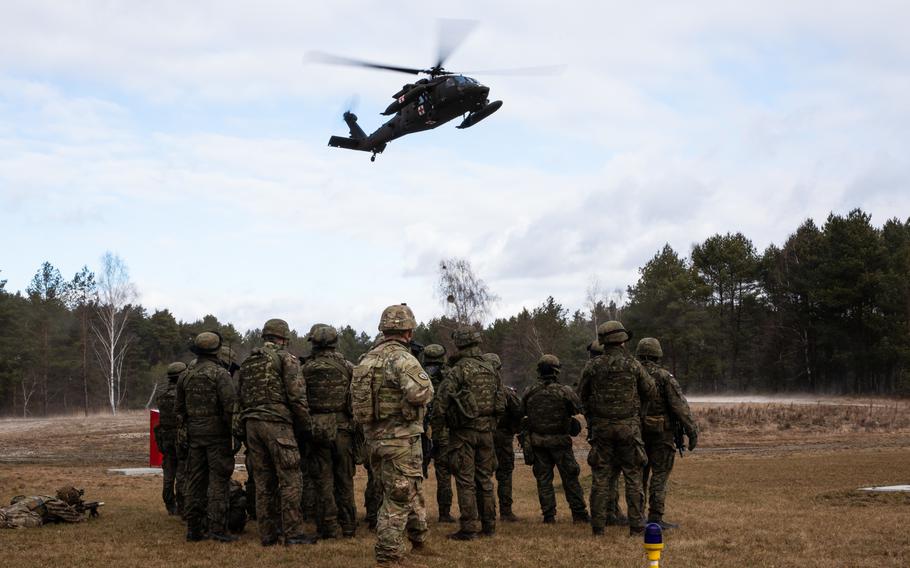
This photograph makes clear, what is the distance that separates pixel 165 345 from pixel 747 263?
53.7 meters

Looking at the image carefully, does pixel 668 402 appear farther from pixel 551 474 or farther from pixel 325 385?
pixel 325 385

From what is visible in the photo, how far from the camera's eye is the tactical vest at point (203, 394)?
10.6 m

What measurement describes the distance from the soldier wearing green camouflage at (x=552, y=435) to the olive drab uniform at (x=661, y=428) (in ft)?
3.57

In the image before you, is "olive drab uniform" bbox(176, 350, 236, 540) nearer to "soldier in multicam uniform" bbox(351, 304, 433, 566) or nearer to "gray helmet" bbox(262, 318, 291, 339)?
"gray helmet" bbox(262, 318, 291, 339)

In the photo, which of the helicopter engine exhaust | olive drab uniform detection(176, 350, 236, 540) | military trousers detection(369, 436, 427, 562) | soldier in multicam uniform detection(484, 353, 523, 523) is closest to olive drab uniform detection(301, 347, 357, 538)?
olive drab uniform detection(176, 350, 236, 540)

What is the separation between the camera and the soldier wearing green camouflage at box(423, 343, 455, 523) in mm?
10867

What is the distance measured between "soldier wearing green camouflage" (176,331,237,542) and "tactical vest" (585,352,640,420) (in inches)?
176

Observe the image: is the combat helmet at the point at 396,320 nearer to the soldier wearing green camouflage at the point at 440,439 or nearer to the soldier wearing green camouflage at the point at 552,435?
the soldier wearing green camouflage at the point at 440,439

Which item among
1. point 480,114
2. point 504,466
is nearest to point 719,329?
point 480,114

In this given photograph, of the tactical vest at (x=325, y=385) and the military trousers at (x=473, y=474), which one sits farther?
the tactical vest at (x=325, y=385)

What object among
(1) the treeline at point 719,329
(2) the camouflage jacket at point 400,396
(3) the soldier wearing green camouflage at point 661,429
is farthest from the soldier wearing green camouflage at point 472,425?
(1) the treeline at point 719,329

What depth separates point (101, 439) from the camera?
114 ft

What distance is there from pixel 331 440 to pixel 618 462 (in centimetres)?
358

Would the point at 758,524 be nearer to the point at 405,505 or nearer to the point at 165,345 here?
the point at 405,505
